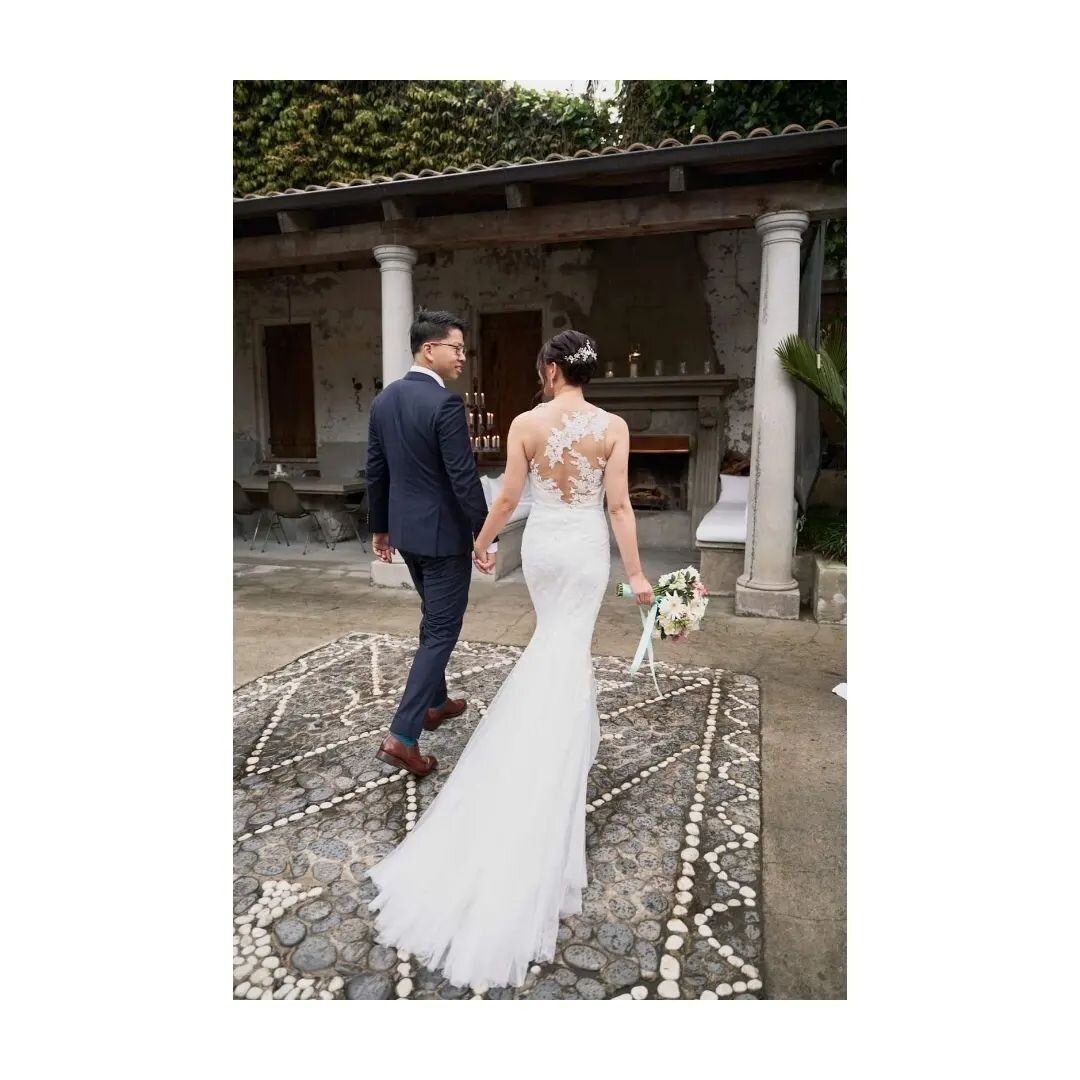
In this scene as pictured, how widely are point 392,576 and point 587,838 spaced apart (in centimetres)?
458

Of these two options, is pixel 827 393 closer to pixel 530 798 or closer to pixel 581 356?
pixel 581 356

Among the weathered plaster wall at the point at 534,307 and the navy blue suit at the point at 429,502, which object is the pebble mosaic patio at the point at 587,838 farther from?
the weathered plaster wall at the point at 534,307

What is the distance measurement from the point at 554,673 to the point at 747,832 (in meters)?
0.99

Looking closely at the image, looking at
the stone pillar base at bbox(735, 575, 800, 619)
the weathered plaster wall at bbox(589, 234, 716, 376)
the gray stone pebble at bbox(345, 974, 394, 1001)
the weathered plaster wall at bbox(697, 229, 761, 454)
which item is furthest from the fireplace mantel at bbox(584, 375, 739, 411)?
the gray stone pebble at bbox(345, 974, 394, 1001)

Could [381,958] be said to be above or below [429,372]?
below

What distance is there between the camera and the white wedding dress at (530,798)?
197 cm

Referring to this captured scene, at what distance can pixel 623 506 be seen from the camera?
245 cm

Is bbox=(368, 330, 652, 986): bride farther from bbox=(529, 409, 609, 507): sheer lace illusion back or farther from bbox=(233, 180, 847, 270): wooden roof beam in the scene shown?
bbox=(233, 180, 847, 270): wooden roof beam

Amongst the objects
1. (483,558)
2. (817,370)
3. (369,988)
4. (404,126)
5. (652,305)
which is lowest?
(369,988)

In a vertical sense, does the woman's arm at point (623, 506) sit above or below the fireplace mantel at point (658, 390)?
below

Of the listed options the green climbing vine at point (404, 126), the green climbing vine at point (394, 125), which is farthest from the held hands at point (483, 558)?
the green climbing vine at point (394, 125)

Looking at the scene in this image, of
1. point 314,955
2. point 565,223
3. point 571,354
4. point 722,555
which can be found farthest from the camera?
point 722,555

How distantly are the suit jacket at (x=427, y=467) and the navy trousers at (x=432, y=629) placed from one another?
0.10 m

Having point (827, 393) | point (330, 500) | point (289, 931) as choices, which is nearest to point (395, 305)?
point (330, 500)
